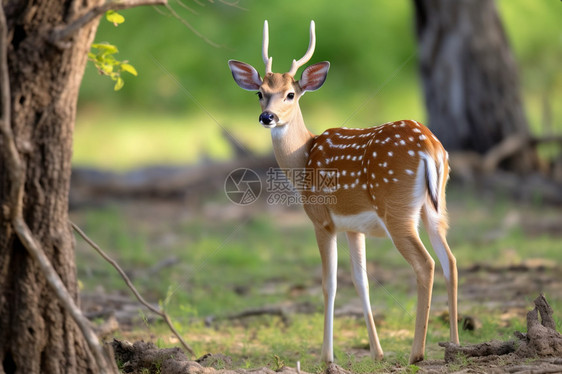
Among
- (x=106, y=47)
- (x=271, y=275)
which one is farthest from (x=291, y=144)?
(x=271, y=275)

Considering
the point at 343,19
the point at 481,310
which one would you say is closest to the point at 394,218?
the point at 481,310

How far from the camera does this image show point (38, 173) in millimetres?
4156

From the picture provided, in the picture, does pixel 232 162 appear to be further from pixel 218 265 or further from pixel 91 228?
pixel 218 265

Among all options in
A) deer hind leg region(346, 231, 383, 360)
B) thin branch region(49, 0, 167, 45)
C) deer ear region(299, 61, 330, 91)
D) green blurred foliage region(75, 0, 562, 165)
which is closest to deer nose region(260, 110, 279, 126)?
deer ear region(299, 61, 330, 91)

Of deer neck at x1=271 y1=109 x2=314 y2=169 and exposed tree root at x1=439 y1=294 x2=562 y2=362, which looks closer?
exposed tree root at x1=439 y1=294 x2=562 y2=362

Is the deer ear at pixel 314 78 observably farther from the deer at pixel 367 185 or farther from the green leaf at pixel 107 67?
the green leaf at pixel 107 67

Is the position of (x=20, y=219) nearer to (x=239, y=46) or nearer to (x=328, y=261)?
(x=328, y=261)

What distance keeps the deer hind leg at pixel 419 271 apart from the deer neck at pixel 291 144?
113cm

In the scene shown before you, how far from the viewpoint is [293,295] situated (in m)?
8.10

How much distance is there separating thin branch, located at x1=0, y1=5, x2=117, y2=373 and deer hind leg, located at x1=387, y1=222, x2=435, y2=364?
83.7 inches

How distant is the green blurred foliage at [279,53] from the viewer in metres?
23.3

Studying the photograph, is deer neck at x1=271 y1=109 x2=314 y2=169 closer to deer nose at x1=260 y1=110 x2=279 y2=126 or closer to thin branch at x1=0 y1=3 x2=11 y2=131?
deer nose at x1=260 y1=110 x2=279 y2=126

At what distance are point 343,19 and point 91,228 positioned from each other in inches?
573

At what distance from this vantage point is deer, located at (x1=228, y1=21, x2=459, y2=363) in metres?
5.33
